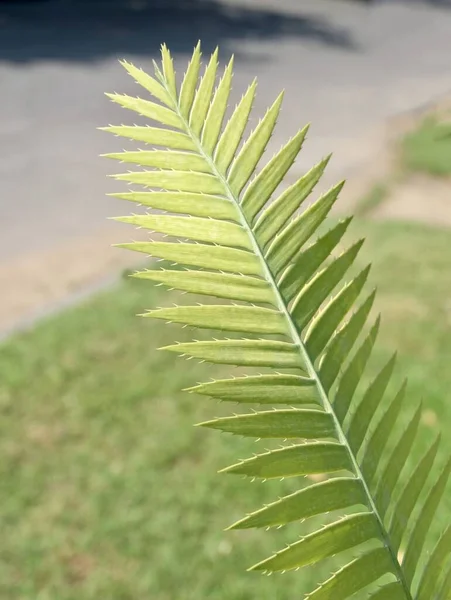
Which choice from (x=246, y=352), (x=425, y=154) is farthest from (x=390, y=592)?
(x=425, y=154)

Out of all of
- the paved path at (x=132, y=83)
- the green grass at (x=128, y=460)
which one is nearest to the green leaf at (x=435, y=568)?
the green grass at (x=128, y=460)

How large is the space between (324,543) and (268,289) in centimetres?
22

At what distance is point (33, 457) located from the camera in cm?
341

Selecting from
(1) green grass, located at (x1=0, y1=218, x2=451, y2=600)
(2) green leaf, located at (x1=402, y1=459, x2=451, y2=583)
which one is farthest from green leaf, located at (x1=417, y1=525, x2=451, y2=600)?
(1) green grass, located at (x1=0, y1=218, x2=451, y2=600)

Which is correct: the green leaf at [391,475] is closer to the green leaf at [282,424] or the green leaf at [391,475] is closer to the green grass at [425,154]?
the green leaf at [282,424]

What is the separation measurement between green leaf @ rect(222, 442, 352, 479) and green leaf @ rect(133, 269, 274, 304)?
13 cm

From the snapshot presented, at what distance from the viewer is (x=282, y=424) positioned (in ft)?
2.15

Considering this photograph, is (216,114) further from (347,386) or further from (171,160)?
(347,386)

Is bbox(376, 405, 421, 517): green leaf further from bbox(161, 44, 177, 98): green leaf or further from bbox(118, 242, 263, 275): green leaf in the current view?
bbox(161, 44, 177, 98): green leaf

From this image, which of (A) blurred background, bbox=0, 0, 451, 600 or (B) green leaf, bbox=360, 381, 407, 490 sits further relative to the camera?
(A) blurred background, bbox=0, 0, 451, 600

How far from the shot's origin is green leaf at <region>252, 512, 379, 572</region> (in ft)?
2.13

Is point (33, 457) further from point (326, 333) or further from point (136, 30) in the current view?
point (136, 30)

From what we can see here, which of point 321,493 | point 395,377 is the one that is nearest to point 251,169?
point 321,493

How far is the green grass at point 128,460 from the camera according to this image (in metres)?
2.86
